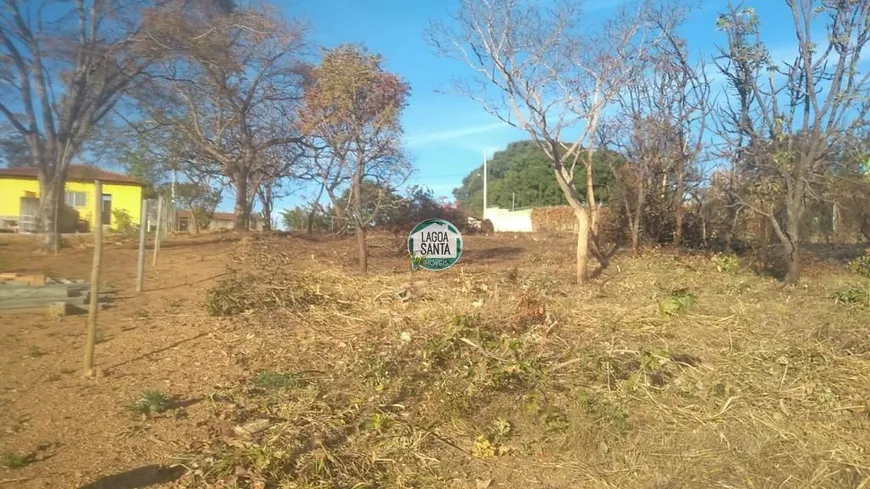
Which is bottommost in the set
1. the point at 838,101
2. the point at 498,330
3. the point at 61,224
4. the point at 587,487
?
the point at 587,487

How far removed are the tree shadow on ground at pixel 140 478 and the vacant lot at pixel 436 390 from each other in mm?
A: 14

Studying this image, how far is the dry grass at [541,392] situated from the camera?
393 centimetres

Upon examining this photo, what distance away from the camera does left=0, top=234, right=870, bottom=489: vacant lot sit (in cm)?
383

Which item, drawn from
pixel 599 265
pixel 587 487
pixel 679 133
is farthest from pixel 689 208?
pixel 587 487

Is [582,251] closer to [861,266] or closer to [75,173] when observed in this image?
[861,266]

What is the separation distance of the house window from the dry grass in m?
3.24

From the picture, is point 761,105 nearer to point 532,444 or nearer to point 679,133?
point 679,133

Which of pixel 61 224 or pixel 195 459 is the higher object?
pixel 61 224

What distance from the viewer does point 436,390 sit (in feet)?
16.0

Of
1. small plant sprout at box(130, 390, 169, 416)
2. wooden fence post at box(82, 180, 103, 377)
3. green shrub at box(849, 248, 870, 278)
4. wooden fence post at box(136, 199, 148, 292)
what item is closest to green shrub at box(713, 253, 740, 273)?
green shrub at box(849, 248, 870, 278)

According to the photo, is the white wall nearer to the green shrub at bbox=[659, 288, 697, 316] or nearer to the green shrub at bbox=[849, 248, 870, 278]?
the green shrub at bbox=[849, 248, 870, 278]

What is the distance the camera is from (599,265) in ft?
37.1

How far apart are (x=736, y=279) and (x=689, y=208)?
4.30 meters

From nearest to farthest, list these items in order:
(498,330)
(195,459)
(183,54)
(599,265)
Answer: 1. (195,459)
2. (498,330)
3. (183,54)
4. (599,265)
